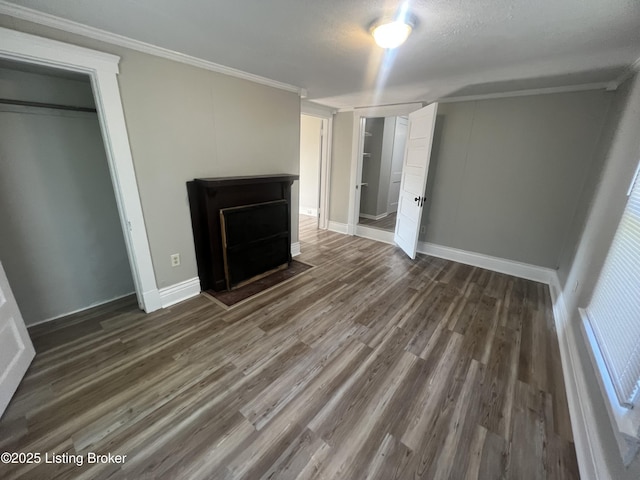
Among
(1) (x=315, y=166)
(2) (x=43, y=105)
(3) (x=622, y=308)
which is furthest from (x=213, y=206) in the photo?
(1) (x=315, y=166)

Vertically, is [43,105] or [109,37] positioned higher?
[109,37]

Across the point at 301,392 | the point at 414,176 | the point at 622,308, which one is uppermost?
the point at 414,176

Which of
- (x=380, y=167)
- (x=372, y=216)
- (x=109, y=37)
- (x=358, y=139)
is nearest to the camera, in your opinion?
(x=109, y=37)

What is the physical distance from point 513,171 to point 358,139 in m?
2.29

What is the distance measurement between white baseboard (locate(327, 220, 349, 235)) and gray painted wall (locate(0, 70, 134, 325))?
11.0 ft

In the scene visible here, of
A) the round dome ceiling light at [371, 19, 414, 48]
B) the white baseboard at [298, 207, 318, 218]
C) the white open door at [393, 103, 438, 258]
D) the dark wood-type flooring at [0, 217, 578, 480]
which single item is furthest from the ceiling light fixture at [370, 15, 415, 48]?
the white baseboard at [298, 207, 318, 218]

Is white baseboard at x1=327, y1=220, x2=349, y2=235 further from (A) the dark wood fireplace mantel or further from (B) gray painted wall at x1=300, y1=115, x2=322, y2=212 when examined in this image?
(A) the dark wood fireplace mantel

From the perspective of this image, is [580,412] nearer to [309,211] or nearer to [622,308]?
[622,308]

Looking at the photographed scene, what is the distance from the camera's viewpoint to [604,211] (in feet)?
6.61

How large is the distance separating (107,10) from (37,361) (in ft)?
7.76

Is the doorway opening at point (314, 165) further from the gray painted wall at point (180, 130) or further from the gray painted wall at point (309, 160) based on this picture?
the gray painted wall at point (180, 130)

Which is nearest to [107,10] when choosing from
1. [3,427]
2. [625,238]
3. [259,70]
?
[259,70]

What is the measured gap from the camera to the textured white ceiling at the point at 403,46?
1.38m

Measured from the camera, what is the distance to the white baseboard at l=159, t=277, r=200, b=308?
2471mm
